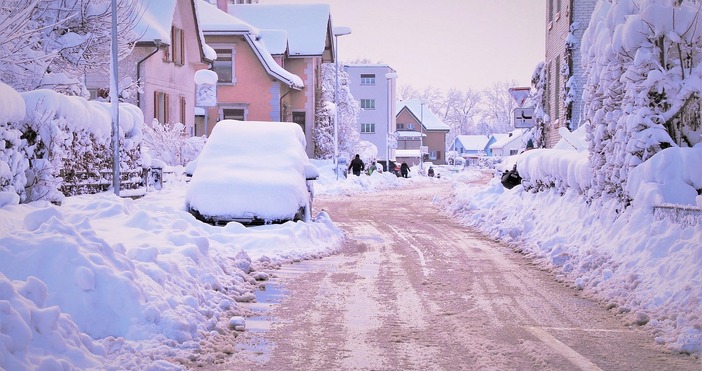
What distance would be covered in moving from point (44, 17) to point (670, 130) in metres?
13.7

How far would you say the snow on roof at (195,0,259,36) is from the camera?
41.6 m

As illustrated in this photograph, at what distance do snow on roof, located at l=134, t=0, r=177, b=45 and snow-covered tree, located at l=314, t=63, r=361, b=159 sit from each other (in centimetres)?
1149

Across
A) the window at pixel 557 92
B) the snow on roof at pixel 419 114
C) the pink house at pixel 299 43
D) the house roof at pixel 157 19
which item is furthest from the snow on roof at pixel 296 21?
the snow on roof at pixel 419 114

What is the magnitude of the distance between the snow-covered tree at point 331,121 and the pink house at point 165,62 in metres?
8.25

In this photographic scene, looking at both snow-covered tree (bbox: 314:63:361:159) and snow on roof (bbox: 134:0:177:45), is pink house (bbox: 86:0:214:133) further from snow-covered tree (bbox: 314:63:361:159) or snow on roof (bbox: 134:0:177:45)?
snow-covered tree (bbox: 314:63:361:159)

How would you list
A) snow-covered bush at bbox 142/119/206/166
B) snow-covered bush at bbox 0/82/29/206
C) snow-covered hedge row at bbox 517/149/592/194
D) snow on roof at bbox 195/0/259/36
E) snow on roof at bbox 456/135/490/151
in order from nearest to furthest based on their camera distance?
snow-covered bush at bbox 0/82/29/206, snow-covered hedge row at bbox 517/149/592/194, snow-covered bush at bbox 142/119/206/166, snow on roof at bbox 195/0/259/36, snow on roof at bbox 456/135/490/151

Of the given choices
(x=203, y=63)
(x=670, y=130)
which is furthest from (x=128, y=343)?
(x=203, y=63)

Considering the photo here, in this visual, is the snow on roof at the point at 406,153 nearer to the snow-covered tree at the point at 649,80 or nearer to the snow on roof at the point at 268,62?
the snow on roof at the point at 268,62

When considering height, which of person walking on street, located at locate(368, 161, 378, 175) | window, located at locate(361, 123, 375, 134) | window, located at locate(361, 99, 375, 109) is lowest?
person walking on street, located at locate(368, 161, 378, 175)

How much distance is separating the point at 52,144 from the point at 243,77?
30.6 meters

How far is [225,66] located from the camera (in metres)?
43.0

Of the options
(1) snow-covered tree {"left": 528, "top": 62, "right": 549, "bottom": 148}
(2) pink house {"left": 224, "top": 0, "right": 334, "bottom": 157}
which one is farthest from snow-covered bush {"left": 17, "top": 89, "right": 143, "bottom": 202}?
(2) pink house {"left": 224, "top": 0, "right": 334, "bottom": 157}

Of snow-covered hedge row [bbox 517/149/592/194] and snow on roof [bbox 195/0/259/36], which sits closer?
snow-covered hedge row [bbox 517/149/592/194]

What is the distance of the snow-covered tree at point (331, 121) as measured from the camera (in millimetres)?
48812
